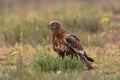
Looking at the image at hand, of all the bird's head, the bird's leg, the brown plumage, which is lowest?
the bird's leg

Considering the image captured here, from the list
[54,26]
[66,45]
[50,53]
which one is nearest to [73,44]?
[66,45]

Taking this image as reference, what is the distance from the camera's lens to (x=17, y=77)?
26.1 feet

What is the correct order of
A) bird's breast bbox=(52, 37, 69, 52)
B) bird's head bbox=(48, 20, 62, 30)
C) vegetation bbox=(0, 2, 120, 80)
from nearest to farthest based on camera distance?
vegetation bbox=(0, 2, 120, 80)
bird's breast bbox=(52, 37, 69, 52)
bird's head bbox=(48, 20, 62, 30)

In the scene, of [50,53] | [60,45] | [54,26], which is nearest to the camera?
[60,45]

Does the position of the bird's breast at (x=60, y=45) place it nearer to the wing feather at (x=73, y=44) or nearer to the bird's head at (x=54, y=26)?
the wing feather at (x=73, y=44)

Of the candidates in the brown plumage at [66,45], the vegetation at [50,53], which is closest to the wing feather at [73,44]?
the brown plumage at [66,45]

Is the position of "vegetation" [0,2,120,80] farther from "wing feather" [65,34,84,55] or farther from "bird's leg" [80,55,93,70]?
"wing feather" [65,34,84,55]

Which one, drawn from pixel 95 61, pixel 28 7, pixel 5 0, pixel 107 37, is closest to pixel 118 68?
pixel 95 61

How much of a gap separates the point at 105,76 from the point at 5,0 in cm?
1938

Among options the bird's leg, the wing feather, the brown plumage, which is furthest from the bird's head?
the bird's leg

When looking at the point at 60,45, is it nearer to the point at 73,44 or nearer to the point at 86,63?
the point at 73,44

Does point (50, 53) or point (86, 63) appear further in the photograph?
point (50, 53)

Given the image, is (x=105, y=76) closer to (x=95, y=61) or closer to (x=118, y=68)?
(x=118, y=68)

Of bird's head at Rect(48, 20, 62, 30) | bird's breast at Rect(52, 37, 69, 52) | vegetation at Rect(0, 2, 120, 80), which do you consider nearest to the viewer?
vegetation at Rect(0, 2, 120, 80)
